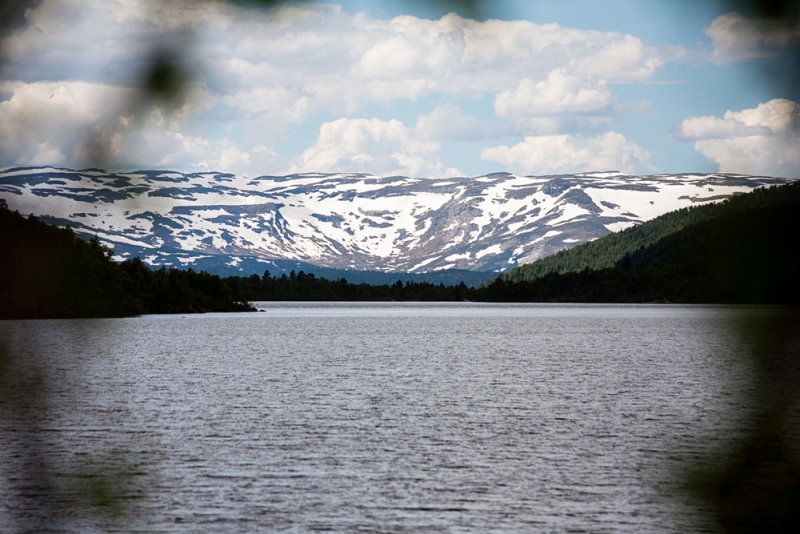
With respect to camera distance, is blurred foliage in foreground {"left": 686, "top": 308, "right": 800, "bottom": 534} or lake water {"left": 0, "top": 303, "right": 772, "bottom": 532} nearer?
blurred foliage in foreground {"left": 686, "top": 308, "right": 800, "bottom": 534}

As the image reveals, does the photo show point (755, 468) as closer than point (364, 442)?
Yes

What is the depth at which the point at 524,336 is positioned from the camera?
563ft

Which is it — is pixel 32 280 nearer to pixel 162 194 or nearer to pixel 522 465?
pixel 162 194

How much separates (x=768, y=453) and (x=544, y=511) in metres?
24.2

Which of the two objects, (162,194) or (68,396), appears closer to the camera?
(162,194)

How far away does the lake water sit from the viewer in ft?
47.8

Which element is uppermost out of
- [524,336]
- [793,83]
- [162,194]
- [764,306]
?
[793,83]

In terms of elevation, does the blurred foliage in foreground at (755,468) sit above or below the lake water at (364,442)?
above

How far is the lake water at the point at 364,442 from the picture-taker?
14.6m

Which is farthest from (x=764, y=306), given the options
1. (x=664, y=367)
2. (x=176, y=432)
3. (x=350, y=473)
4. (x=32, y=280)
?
(x=664, y=367)

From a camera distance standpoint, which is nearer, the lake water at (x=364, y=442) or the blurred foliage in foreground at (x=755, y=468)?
the blurred foliage in foreground at (x=755, y=468)

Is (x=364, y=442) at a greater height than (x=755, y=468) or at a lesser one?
lesser

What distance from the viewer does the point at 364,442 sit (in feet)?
136

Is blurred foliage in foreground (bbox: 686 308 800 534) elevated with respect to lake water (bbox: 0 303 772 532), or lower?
elevated
